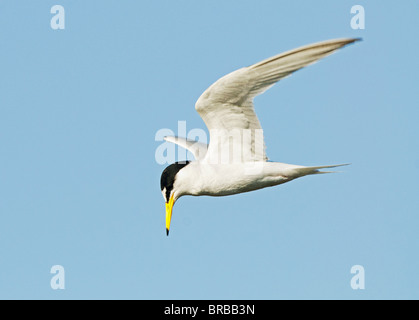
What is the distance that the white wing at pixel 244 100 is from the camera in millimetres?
5719

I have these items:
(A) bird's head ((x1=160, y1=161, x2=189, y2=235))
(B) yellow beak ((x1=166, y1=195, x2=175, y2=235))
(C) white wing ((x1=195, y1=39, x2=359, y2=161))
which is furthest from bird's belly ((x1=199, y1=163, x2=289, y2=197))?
(B) yellow beak ((x1=166, y1=195, x2=175, y2=235))

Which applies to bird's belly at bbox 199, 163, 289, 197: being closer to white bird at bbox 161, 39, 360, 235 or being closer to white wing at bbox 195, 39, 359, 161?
white bird at bbox 161, 39, 360, 235

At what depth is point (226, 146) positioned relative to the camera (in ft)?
23.9

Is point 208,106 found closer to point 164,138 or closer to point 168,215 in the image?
point 168,215

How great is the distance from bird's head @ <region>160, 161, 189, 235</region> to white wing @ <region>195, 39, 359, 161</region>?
0.40m

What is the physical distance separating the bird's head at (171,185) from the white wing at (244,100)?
0.40 m

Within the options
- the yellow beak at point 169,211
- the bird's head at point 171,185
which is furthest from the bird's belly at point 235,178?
the yellow beak at point 169,211

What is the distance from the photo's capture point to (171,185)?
7363 mm

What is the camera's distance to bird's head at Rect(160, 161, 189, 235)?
7.32 metres

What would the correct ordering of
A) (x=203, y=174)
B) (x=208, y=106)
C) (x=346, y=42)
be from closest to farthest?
(x=346, y=42)
(x=208, y=106)
(x=203, y=174)

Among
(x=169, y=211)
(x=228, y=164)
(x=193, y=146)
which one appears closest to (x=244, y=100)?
(x=228, y=164)

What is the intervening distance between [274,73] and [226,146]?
4.70ft

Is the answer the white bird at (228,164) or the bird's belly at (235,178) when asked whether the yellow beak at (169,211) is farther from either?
the bird's belly at (235,178)
